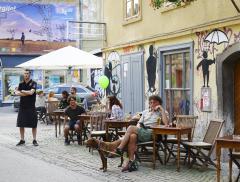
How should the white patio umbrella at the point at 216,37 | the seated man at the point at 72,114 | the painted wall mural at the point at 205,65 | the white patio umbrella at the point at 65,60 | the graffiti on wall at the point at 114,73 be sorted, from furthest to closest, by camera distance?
the white patio umbrella at the point at 65,60 → the graffiti on wall at the point at 114,73 → the seated man at the point at 72,114 → the painted wall mural at the point at 205,65 → the white patio umbrella at the point at 216,37

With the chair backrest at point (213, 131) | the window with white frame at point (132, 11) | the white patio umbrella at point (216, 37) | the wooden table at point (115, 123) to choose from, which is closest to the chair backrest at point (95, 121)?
the wooden table at point (115, 123)

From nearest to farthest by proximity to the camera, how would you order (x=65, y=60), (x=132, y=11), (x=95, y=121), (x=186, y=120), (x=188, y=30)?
(x=186, y=120)
(x=188, y=30)
(x=95, y=121)
(x=132, y=11)
(x=65, y=60)

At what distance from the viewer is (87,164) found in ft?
36.4

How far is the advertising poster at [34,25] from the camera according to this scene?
3872 cm

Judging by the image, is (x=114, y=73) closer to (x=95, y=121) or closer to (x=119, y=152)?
(x=95, y=121)

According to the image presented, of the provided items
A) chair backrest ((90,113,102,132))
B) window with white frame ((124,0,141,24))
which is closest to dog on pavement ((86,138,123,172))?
chair backrest ((90,113,102,132))

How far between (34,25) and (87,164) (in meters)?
30.1

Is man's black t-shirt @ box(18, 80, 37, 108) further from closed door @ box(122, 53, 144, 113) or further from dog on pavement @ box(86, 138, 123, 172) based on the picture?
dog on pavement @ box(86, 138, 123, 172)

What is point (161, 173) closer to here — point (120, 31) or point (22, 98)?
point (22, 98)

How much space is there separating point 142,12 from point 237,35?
503cm

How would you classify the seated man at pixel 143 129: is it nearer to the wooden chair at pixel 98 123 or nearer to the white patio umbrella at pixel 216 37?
the white patio umbrella at pixel 216 37

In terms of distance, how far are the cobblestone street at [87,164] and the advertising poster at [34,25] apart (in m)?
23.5

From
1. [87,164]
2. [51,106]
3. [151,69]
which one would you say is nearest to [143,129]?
[87,164]

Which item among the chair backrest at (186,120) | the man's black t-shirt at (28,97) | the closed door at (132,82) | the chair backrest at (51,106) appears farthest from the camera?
the chair backrest at (51,106)
